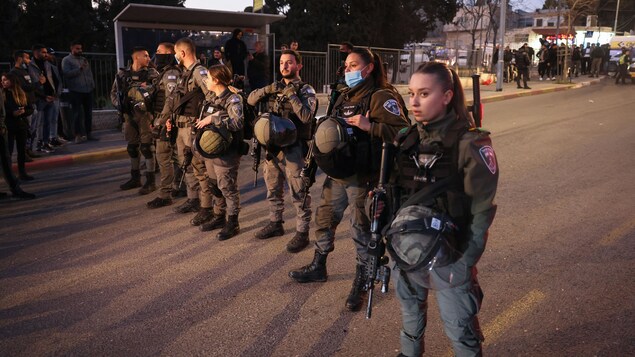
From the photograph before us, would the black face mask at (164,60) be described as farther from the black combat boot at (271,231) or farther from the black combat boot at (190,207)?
the black combat boot at (271,231)

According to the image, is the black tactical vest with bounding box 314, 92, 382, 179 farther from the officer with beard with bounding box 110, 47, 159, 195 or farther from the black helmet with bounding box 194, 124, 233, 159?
the officer with beard with bounding box 110, 47, 159, 195

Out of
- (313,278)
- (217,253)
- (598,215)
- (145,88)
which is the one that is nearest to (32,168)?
(145,88)

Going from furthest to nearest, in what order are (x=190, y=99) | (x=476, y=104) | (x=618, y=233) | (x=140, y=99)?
(x=140, y=99) < (x=190, y=99) < (x=618, y=233) < (x=476, y=104)

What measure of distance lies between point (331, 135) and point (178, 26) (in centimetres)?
1046

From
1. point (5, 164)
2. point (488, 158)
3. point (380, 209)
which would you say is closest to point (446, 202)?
point (488, 158)

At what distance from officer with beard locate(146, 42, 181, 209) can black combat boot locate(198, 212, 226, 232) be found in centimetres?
110

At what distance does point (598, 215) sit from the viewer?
6.27 m

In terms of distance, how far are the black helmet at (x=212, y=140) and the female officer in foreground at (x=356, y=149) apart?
1.50 meters

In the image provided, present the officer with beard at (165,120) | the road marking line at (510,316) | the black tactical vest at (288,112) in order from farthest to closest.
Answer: the officer with beard at (165,120) < the black tactical vest at (288,112) < the road marking line at (510,316)

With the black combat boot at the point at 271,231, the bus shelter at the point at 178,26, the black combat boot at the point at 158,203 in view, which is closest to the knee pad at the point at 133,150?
the black combat boot at the point at 158,203

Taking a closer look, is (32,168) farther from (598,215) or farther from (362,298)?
(598,215)

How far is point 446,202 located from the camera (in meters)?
2.57

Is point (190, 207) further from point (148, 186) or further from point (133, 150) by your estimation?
point (133, 150)

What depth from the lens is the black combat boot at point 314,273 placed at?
14.9ft
